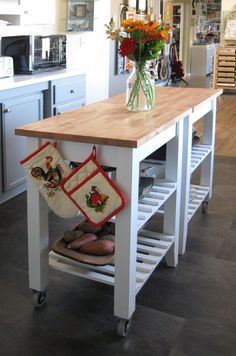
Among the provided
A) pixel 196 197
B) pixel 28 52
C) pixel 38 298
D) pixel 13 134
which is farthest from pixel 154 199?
pixel 28 52

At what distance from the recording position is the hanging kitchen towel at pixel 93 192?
2004mm

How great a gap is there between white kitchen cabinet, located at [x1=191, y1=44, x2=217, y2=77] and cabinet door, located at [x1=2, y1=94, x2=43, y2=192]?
10577 mm

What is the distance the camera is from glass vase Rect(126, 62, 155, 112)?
2.57 meters

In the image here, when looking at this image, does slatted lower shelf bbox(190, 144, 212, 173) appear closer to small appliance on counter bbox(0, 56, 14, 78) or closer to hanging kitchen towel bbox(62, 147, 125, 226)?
hanging kitchen towel bbox(62, 147, 125, 226)

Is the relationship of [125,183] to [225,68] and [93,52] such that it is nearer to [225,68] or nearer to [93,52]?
[93,52]

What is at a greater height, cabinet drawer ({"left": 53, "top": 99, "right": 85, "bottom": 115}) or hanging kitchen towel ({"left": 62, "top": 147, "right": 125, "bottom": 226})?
cabinet drawer ({"left": 53, "top": 99, "right": 85, "bottom": 115})

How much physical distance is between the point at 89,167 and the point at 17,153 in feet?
6.28

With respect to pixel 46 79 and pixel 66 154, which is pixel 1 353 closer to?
pixel 66 154

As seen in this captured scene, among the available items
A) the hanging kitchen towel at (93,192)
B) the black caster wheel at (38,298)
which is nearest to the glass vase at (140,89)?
the hanging kitchen towel at (93,192)

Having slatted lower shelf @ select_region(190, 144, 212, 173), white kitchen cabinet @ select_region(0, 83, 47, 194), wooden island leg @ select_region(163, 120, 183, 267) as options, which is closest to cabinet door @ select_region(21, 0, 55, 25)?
white kitchen cabinet @ select_region(0, 83, 47, 194)

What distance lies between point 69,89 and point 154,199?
221cm

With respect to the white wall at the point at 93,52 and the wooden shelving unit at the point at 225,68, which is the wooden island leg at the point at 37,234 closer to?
the white wall at the point at 93,52

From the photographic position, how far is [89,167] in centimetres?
204

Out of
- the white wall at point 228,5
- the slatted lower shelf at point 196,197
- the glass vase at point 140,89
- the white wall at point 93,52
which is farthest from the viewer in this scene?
the white wall at point 228,5
